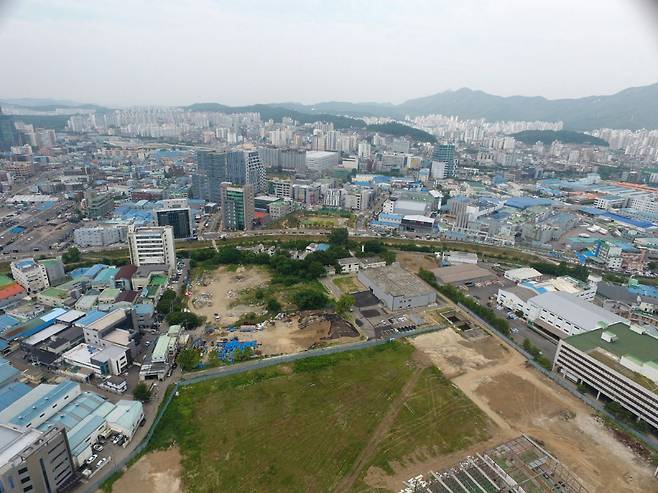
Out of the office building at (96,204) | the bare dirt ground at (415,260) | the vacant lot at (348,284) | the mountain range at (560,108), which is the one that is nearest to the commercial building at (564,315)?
the bare dirt ground at (415,260)

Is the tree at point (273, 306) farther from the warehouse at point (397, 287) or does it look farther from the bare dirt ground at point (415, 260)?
the bare dirt ground at point (415, 260)

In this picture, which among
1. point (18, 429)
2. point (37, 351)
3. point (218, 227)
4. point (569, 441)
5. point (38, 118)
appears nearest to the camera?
point (18, 429)

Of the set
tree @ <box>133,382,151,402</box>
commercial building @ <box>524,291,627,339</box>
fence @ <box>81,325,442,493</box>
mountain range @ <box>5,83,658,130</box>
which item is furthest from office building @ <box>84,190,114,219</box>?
mountain range @ <box>5,83,658,130</box>

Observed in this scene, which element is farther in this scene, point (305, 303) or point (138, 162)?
point (138, 162)

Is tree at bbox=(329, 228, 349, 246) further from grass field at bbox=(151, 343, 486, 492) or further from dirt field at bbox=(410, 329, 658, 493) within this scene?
grass field at bbox=(151, 343, 486, 492)

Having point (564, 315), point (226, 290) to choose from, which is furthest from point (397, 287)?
point (226, 290)

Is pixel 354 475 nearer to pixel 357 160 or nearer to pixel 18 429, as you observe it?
pixel 18 429

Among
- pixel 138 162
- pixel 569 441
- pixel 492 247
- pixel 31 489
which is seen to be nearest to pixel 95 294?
pixel 31 489
